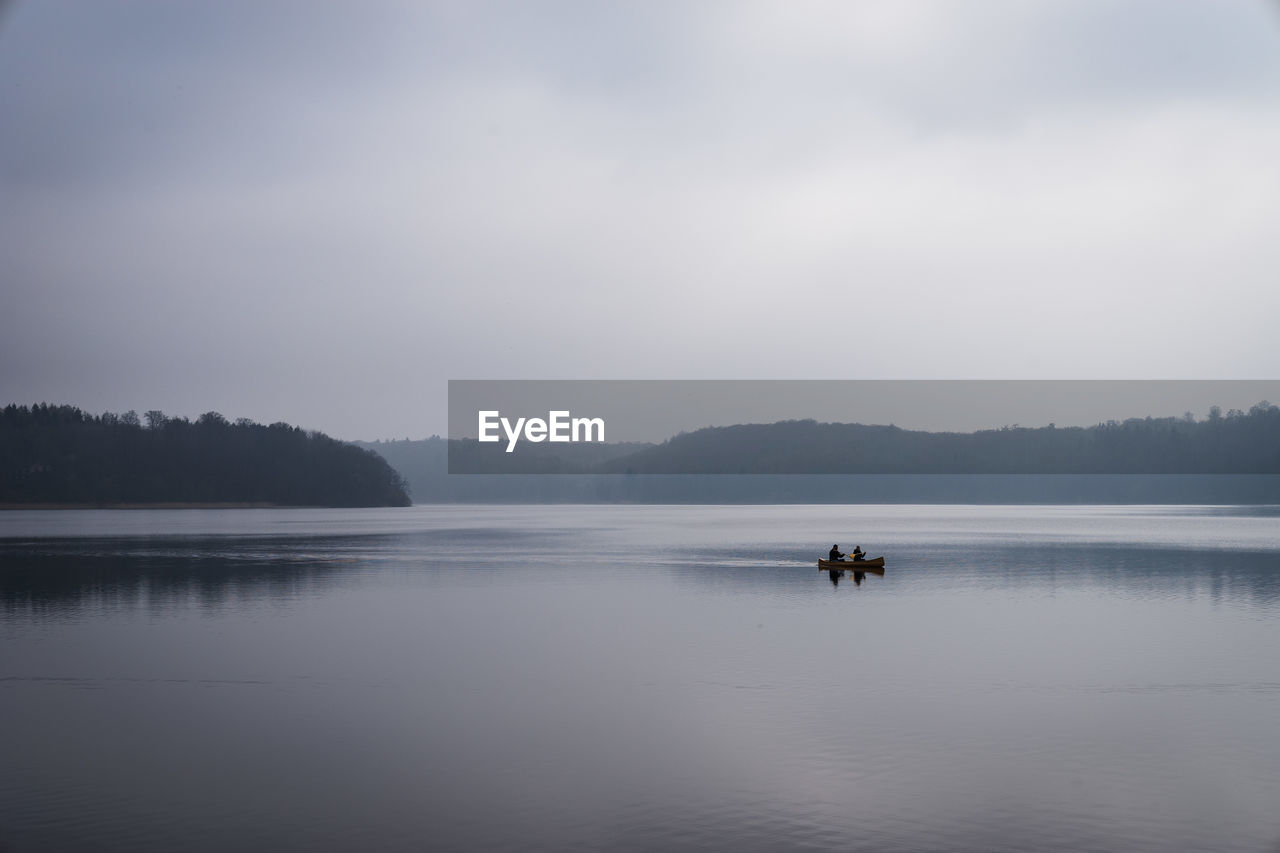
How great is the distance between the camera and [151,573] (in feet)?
187

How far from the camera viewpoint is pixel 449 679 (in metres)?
27.0

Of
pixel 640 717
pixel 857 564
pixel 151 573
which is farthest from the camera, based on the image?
pixel 857 564

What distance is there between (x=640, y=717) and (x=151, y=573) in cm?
4253

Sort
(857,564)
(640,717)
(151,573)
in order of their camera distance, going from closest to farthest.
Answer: (640,717)
(151,573)
(857,564)

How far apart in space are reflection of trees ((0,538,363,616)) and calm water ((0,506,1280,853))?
0.61 metres

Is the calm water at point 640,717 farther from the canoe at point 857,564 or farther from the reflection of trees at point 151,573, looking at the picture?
the canoe at point 857,564

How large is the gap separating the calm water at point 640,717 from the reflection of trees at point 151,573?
0.61 m

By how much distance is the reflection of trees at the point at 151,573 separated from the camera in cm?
4403

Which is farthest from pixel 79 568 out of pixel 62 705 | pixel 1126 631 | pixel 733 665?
pixel 1126 631

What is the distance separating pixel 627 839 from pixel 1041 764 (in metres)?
7.81

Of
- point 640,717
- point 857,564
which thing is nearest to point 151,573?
point 857,564

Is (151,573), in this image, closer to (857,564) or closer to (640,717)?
(857,564)

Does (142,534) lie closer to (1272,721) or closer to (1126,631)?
(1126,631)

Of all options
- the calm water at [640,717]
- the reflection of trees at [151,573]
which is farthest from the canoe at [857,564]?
the reflection of trees at [151,573]
